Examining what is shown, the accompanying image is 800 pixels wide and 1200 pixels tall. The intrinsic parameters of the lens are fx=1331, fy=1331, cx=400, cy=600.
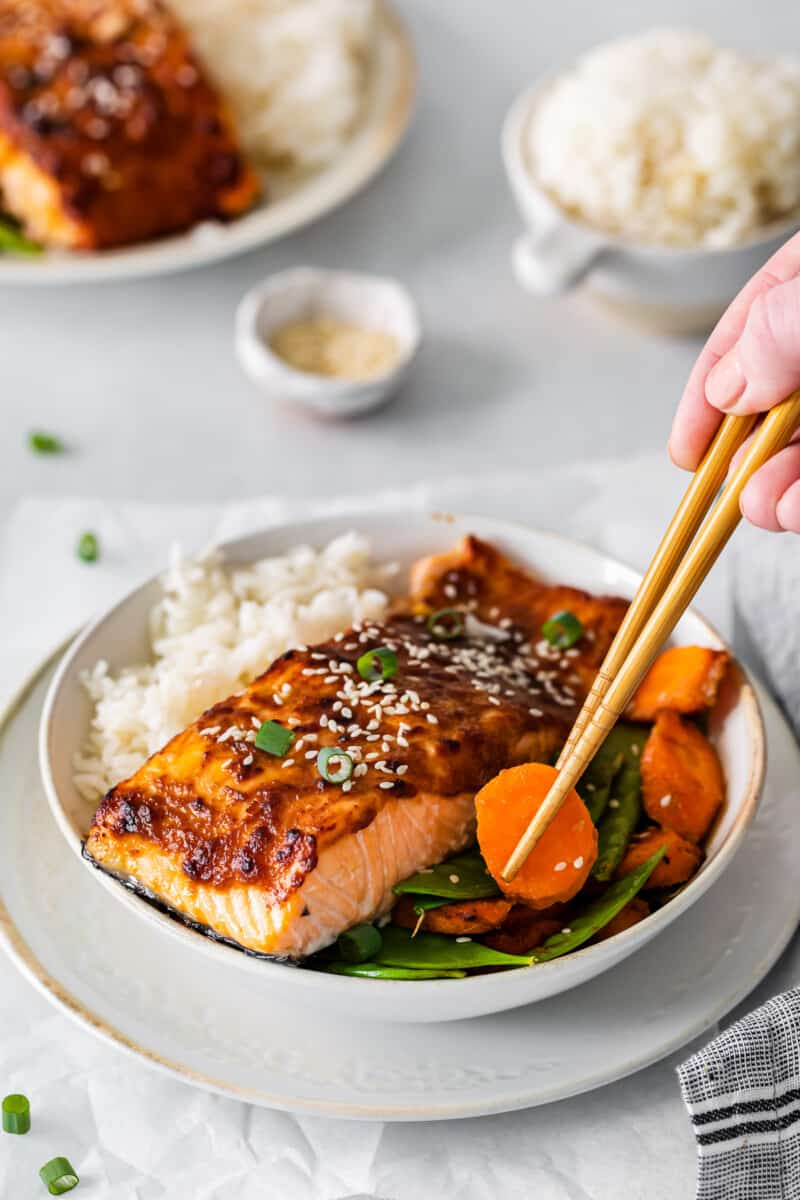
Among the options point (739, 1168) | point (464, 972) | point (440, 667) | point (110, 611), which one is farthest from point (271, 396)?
point (739, 1168)

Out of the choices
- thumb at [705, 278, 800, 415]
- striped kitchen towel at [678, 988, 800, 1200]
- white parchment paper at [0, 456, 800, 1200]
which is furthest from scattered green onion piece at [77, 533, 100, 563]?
striped kitchen towel at [678, 988, 800, 1200]

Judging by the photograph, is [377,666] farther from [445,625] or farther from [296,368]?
[296,368]

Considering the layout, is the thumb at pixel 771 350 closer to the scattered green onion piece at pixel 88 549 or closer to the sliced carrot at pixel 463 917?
the sliced carrot at pixel 463 917

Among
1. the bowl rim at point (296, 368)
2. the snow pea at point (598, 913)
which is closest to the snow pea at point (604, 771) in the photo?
the snow pea at point (598, 913)

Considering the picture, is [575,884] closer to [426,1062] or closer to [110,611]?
[426,1062]

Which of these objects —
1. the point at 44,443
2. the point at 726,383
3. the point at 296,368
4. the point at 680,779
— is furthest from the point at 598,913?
the point at 44,443

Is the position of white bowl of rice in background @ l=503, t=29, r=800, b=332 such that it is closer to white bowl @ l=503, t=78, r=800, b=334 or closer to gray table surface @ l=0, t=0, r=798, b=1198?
white bowl @ l=503, t=78, r=800, b=334
